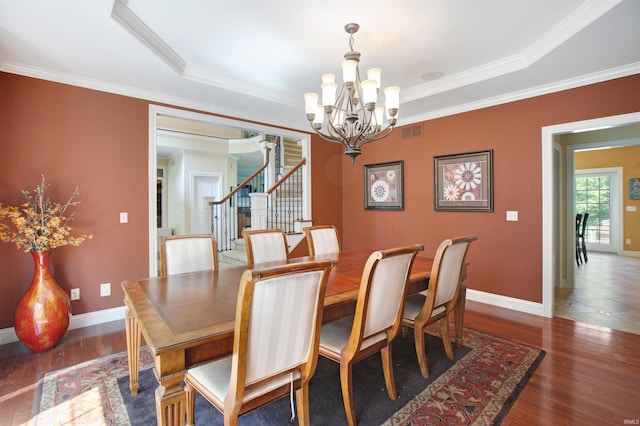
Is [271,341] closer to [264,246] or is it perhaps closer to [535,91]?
[264,246]

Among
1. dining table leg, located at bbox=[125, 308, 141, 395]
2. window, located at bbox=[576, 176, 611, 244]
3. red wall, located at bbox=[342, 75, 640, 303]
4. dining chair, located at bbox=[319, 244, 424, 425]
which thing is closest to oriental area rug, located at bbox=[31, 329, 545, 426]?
dining table leg, located at bbox=[125, 308, 141, 395]

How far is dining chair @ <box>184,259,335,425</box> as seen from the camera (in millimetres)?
1155

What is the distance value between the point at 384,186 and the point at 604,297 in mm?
3229

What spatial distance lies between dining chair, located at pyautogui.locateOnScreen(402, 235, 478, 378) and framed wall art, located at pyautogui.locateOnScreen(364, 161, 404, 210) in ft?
7.68

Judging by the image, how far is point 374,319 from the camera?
1712 mm

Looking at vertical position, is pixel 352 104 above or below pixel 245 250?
above

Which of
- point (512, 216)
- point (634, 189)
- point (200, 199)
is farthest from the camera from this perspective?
point (200, 199)

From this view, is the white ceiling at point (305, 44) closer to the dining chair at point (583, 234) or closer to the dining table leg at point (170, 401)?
the dining table leg at point (170, 401)

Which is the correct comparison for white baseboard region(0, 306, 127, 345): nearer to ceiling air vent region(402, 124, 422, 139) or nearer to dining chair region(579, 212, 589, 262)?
ceiling air vent region(402, 124, 422, 139)

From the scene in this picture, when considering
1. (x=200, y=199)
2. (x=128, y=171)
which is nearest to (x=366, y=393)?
(x=128, y=171)

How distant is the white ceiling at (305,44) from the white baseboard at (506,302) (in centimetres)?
237

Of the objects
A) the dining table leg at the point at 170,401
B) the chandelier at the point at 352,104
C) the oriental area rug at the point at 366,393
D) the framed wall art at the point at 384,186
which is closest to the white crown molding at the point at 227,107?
the framed wall art at the point at 384,186

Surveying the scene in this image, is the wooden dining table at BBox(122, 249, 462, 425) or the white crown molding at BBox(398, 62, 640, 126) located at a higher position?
the white crown molding at BBox(398, 62, 640, 126)

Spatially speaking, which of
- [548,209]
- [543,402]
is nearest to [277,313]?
[543,402]
